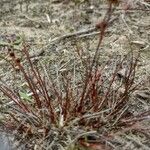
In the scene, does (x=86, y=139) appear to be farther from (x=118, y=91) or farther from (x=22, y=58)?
(x=22, y=58)

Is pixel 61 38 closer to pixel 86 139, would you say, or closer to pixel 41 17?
pixel 41 17

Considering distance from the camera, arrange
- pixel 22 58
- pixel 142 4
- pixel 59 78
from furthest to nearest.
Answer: pixel 142 4 < pixel 22 58 < pixel 59 78

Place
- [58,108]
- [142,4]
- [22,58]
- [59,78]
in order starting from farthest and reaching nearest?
[142,4] → [22,58] → [59,78] → [58,108]

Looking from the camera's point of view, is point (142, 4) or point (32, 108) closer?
point (32, 108)

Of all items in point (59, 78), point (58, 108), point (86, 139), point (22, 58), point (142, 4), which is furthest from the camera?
point (142, 4)

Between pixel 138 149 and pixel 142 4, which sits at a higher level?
pixel 142 4

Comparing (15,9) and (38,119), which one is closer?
(38,119)

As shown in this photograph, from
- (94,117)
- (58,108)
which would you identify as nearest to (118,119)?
(94,117)

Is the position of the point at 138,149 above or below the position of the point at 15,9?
below

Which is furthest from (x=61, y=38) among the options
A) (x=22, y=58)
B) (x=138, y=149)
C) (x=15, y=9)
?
(x=138, y=149)
